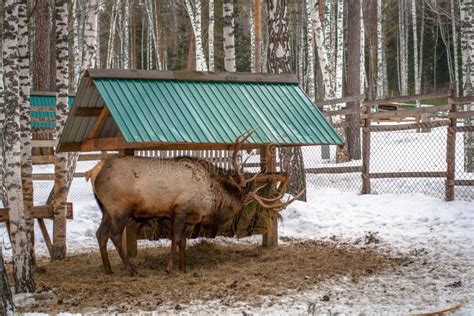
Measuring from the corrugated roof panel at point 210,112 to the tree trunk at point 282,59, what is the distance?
284 cm

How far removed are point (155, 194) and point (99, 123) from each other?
1.38 metres

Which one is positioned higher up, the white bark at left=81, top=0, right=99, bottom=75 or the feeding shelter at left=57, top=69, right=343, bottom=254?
the white bark at left=81, top=0, right=99, bottom=75

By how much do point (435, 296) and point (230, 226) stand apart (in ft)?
12.2

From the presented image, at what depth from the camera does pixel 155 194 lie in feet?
28.1

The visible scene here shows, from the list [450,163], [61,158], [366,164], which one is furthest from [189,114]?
[366,164]

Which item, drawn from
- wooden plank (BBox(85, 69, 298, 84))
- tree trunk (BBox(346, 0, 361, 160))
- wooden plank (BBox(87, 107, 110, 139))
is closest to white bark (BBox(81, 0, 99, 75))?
wooden plank (BBox(87, 107, 110, 139))

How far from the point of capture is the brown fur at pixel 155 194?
8.49 metres

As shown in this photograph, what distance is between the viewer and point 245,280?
7.85 meters

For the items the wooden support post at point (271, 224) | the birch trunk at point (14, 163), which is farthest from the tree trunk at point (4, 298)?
the wooden support post at point (271, 224)

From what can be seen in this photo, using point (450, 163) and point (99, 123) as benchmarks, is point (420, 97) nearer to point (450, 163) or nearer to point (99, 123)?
point (450, 163)

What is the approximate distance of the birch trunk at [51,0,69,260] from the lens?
375 inches

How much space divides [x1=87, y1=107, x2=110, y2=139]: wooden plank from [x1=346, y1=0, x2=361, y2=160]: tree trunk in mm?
9698

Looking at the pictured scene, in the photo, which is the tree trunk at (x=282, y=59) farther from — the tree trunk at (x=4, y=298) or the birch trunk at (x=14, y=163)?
the tree trunk at (x=4, y=298)

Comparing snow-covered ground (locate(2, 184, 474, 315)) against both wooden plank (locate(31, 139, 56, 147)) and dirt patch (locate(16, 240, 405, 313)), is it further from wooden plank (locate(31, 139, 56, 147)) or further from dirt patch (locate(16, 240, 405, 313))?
wooden plank (locate(31, 139, 56, 147))
